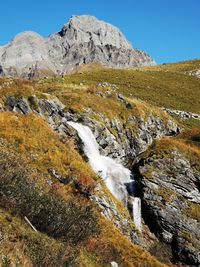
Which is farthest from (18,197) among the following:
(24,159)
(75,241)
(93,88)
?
(93,88)

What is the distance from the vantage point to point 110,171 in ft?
111

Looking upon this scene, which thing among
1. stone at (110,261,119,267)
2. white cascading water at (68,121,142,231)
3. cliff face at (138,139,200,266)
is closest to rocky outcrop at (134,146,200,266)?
cliff face at (138,139,200,266)

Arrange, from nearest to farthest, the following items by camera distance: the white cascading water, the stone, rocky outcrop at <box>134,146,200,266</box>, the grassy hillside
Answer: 1. the grassy hillside
2. the stone
3. rocky outcrop at <box>134,146,200,266</box>
4. the white cascading water

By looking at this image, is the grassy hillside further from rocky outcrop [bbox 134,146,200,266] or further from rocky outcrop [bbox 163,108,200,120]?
rocky outcrop [bbox 163,108,200,120]

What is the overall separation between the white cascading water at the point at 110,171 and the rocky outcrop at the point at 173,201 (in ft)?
2.83

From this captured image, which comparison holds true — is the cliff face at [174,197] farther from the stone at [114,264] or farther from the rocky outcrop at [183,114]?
the rocky outcrop at [183,114]

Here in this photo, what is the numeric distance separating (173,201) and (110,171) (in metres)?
6.37

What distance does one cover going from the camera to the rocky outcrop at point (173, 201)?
28.5 m

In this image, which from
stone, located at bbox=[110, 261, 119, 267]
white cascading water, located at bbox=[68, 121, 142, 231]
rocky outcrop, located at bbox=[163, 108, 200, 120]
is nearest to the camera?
stone, located at bbox=[110, 261, 119, 267]

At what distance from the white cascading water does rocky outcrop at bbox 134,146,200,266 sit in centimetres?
86

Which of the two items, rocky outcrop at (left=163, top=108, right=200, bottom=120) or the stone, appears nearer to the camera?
the stone

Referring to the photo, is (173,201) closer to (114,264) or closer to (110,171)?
(110,171)

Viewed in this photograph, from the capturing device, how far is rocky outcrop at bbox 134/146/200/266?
28484 mm

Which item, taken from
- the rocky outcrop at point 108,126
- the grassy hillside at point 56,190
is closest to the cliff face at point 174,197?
the grassy hillside at point 56,190
